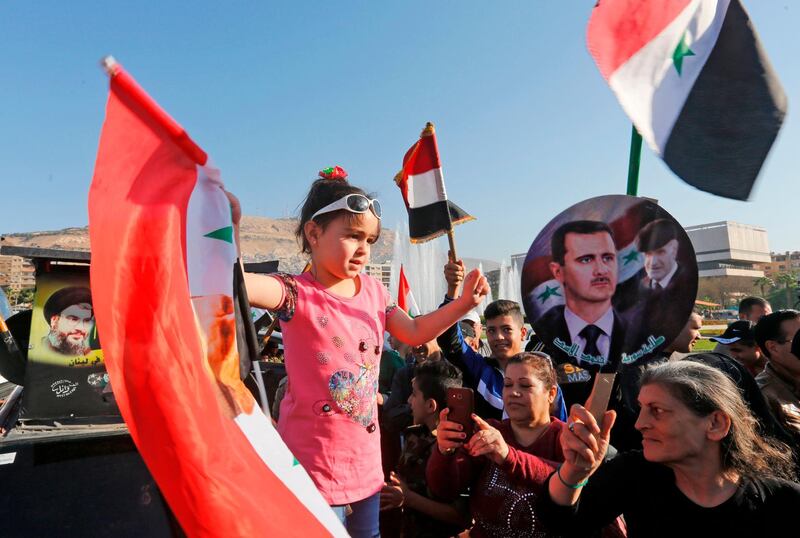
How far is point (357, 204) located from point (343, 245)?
172mm

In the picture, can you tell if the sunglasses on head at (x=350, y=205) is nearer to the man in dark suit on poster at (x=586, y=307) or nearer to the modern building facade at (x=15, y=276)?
the man in dark suit on poster at (x=586, y=307)

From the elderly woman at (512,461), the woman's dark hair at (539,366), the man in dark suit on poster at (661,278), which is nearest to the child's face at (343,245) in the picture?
the elderly woman at (512,461)

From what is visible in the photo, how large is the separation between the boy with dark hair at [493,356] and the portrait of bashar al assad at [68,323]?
9.03 feet

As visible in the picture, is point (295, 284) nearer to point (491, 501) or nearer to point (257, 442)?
point (257, 442)

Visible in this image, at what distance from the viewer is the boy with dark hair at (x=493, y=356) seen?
3.61 metres

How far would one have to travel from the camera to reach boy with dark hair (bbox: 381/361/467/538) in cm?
295

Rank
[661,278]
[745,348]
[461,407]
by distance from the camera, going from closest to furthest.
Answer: [461,407] → [661,278] → [745,348]

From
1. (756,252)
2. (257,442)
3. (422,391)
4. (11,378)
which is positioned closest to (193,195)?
(257,442)

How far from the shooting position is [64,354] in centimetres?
411

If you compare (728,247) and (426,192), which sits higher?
(728,247)

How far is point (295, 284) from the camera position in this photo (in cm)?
209

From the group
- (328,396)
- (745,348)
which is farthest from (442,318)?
(745,348)

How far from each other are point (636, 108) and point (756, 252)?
10181cm

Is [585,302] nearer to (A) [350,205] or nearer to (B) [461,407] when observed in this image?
(B) [461,407]
